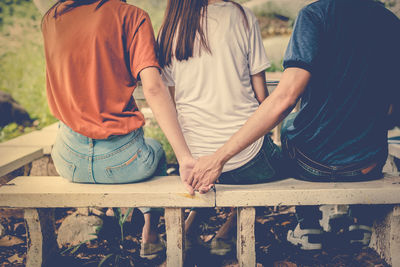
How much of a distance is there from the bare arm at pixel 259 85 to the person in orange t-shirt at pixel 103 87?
412mm

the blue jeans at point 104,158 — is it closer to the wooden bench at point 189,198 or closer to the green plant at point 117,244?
the wooden bench at point 189,198

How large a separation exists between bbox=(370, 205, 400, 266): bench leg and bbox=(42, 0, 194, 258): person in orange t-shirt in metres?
0.97

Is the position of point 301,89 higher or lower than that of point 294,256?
higher

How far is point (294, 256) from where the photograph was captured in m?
2.03

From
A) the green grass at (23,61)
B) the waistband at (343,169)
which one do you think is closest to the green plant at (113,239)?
the waistband at (343,169)

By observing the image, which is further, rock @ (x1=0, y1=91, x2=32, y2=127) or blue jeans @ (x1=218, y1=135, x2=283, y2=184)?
rock @ (x1=0, y1=91, x2=32, y2=127)

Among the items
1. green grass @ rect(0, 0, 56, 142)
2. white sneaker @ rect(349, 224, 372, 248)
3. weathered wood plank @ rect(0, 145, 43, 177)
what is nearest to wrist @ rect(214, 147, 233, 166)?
white sneaker @ rect(349, 224, 372, 248)

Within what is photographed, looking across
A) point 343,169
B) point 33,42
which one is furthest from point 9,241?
point 33,42

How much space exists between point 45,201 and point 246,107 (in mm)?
1008

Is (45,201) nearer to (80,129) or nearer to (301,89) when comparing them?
(80,129)

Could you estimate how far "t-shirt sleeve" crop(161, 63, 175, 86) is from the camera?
5.93 ft

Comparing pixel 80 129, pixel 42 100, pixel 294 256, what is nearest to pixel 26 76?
pixel 42 100

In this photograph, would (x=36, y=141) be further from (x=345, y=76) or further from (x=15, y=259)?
(x=345, y=76)

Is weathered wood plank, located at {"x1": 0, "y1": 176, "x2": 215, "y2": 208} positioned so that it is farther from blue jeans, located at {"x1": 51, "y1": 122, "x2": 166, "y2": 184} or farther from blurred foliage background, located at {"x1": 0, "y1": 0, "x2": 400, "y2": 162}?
blurred foliage background, located at {"x1": 0, "y1": 0, "x2": 400, "y2": 162}
